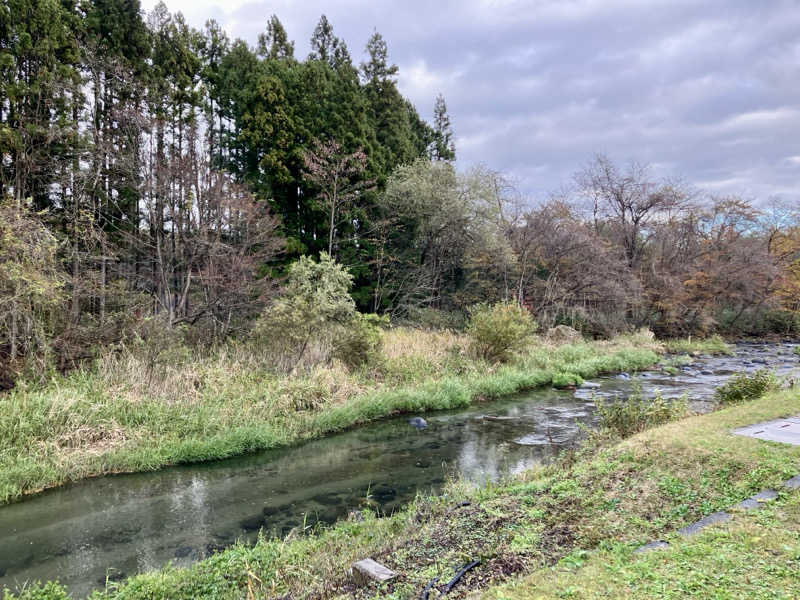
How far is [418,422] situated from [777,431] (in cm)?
627

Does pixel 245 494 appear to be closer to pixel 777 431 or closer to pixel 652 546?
pixel 652 546

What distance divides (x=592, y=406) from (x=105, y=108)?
50.4ft

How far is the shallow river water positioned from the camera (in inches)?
194

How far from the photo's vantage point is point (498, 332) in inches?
570

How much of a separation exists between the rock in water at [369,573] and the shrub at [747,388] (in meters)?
6.91

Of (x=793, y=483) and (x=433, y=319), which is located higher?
(x=433, y=319)

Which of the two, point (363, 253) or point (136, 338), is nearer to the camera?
point (136, 338)

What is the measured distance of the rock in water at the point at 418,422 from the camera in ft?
32.5

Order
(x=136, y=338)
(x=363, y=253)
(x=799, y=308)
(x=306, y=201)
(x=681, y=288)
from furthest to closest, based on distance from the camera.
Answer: (x=799, y=308) → (x=681, y=288) → (x=363, y=253) → (x=306, y=201) → (x=136, y=338)

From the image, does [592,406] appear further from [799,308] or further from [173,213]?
[799,308]

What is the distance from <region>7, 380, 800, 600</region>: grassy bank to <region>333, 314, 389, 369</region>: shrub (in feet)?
22.2

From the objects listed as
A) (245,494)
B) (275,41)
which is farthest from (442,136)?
(245,494)

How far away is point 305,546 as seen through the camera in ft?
15.3

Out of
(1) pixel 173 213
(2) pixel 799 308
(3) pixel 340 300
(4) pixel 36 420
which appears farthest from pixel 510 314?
(2) pixel 799 308
